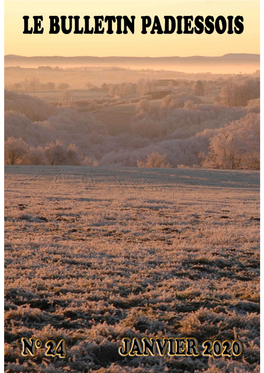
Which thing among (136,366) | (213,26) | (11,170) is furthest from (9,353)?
(11,170)

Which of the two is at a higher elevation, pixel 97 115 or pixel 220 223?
pixel 97 115

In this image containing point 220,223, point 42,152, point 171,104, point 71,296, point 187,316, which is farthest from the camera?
point 171,104

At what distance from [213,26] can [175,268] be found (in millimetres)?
6561

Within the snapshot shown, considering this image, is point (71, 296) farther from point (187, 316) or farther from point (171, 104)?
point (171, 104)

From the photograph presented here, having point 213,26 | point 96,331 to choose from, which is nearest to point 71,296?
point 96,331

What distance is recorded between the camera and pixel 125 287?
8.93 metres

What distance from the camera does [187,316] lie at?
7504 mm

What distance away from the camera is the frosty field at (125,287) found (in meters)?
6.19

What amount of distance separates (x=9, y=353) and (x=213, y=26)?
927 cm

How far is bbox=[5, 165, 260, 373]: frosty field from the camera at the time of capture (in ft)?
20.3

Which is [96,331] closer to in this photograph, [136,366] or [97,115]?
[136,366]

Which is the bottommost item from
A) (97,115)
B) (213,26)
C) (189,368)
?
(189,368)

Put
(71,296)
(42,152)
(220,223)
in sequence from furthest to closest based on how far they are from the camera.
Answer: (42,152) < (220,223) < (71,296)

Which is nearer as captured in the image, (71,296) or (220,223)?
(71,296)
